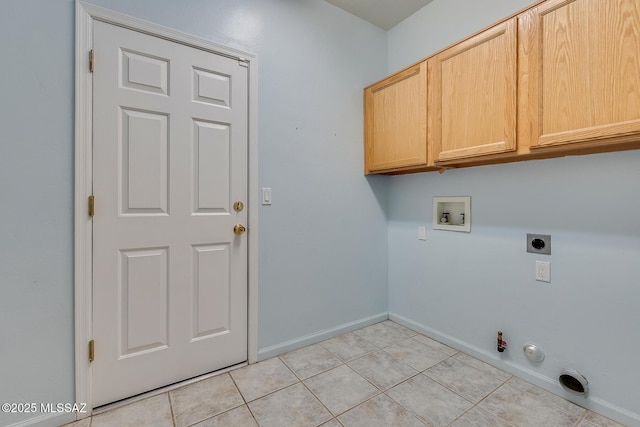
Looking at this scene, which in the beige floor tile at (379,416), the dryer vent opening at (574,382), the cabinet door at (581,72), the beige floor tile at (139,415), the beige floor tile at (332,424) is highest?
the cabinet door at (581,72)

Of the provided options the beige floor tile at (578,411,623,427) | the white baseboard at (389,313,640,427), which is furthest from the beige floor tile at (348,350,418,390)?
the beige floor tile at (578,411,623,427)

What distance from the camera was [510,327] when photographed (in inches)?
72.1

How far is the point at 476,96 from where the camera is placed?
1.69 meters

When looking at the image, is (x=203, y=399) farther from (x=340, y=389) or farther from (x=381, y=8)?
(x=381, y=8)

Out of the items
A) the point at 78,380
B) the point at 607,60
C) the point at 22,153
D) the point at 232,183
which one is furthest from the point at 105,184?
the point at 607,60

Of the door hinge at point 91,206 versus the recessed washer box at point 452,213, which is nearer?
the door hinge at point 91,206

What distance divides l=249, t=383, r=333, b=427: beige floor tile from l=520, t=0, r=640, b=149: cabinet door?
68.9 inches

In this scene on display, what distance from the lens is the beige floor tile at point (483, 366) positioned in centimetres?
178

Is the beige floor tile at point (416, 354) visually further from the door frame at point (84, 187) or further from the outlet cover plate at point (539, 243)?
the door frame at point (84, 187)

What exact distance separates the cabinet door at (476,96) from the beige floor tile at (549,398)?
1367 mm

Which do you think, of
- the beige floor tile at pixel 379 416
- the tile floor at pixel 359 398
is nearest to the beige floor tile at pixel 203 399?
the tile floor at pixel 359 398

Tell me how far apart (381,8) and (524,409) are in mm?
2859

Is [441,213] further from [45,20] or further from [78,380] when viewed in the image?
[45,20]

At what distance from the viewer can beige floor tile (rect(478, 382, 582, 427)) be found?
1.40 metres
